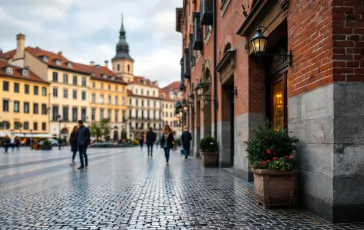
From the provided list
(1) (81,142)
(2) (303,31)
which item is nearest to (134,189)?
(2) (303,31)

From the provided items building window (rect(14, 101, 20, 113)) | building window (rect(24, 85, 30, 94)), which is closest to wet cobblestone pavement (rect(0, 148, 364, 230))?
building window (rect(14, 101, 20, 113))

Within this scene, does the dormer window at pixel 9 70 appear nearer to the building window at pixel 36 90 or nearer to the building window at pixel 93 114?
the building window at pixel 36 90

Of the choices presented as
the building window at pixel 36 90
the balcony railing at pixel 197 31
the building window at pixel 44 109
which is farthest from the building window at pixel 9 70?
the balcony railing at pixel 197 31

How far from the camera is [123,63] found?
10638 cm

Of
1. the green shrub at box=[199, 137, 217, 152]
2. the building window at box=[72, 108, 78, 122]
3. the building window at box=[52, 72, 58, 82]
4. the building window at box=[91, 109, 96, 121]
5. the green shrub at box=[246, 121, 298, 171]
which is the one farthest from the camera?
the building window at box=[91, 109, 96, 121]

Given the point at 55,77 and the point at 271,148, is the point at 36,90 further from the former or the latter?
the point at 271,148

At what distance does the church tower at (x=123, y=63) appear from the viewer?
106250 mm

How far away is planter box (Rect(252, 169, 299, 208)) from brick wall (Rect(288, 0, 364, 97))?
1.37 metres

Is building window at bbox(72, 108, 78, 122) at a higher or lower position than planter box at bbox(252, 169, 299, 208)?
higher

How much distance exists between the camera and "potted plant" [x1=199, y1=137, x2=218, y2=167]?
1426cm

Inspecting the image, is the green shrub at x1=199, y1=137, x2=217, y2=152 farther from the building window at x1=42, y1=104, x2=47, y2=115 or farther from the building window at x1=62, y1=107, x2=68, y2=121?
the building window at x1=62, y1=107, x2=68, y2=121

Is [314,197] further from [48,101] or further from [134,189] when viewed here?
[48,101]

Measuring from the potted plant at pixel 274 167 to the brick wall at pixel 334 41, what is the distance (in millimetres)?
940

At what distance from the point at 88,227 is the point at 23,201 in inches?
101
